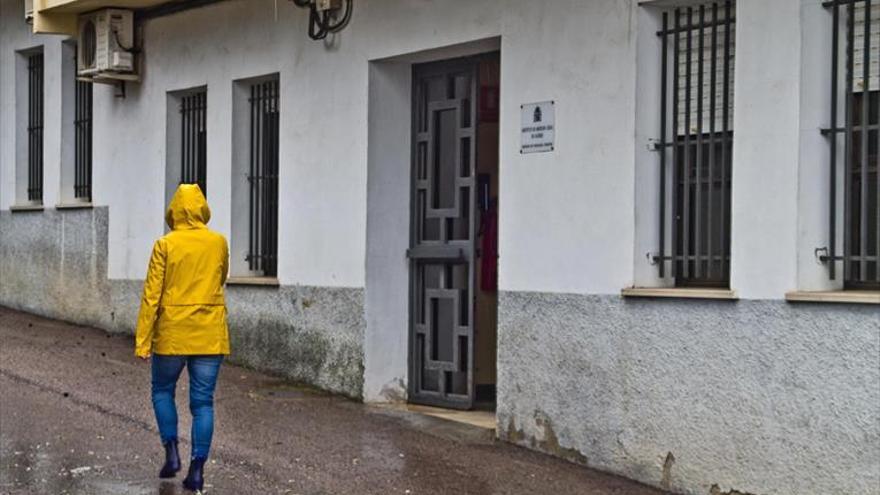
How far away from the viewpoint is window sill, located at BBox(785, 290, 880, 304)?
7.35 m

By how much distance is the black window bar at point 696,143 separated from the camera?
848cm

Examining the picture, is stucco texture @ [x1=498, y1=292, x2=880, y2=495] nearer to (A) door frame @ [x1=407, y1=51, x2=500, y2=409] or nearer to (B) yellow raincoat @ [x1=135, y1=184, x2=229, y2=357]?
(A) door frame @ [x1=407, y1=51, x2=500, y2=409]

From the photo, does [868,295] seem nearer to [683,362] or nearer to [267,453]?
[683,362]

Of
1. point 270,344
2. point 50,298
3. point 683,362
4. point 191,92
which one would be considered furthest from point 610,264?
point 50,298

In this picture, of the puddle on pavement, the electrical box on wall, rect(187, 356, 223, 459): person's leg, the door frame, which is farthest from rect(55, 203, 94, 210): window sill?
rect(187, 356, 223, 459): person's leg

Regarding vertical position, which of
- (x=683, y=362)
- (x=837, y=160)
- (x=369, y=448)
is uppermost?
(x=837, y=160)

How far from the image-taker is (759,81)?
8078mm

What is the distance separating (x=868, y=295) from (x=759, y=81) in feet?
4.75

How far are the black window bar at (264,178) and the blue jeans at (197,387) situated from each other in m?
4.45

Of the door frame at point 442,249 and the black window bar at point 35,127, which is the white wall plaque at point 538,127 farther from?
the black window bar at point 35,127

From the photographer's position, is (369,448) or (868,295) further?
(369,448)

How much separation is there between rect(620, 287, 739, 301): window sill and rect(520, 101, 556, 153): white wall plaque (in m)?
1.29

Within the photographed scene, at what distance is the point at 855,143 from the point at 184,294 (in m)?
3.91

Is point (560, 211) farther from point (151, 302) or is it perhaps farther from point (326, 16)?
point (326, 16)
